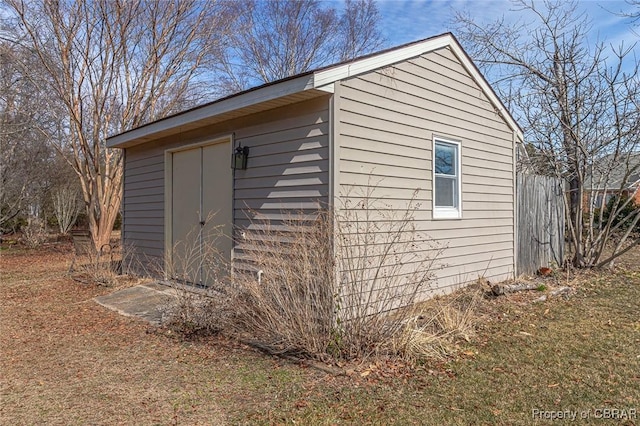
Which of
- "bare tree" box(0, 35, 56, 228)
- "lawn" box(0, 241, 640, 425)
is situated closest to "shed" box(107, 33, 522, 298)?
"lawn" box(0, 241, 640, 425)

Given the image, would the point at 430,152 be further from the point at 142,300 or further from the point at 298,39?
the point at 298,39

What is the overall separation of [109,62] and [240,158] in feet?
29.3

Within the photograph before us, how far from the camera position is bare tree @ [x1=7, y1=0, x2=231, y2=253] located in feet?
38.5

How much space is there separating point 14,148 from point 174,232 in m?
10.3

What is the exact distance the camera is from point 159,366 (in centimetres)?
410

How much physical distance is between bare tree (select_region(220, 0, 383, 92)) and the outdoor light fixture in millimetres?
14648

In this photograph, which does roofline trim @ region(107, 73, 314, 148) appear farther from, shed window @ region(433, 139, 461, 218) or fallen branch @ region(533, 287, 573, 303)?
fallen branch @ region(533, 287, 573, 303)

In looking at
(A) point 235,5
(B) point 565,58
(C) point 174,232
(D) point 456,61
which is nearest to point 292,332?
(C) point 174,232

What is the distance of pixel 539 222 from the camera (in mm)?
9219

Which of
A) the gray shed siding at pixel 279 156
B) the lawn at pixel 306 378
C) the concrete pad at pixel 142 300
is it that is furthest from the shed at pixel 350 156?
the lawn at pixel 306 378

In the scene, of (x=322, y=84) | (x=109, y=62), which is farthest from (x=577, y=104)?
(x=109, y=62)

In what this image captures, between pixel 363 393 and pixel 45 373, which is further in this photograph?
pixel 45 373

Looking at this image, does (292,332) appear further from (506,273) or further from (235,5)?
(235,5)

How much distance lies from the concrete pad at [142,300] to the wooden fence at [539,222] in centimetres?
648
